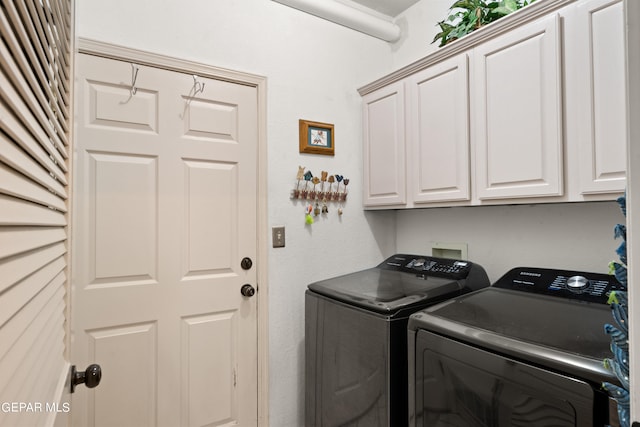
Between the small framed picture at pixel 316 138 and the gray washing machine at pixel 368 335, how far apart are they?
2.56 ft

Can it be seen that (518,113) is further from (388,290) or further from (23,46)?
(23,46)

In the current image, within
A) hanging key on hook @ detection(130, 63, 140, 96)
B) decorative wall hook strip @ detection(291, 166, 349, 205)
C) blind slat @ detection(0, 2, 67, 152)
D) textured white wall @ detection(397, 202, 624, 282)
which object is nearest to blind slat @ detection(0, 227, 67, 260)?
blind slat @ detection(0, 2, 67, 152)

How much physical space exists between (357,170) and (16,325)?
204 centimetres

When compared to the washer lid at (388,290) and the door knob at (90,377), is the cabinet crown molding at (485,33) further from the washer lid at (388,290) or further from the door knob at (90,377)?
the door knob at (90,377)

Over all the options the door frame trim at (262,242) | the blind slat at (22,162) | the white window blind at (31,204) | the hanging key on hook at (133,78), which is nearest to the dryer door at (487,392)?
the door frame trim at (262,242)

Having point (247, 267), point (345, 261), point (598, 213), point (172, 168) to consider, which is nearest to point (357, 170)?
point (345, 261)

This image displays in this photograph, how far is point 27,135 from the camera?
441 mm

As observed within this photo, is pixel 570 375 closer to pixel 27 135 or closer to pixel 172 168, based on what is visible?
pixel 27 135

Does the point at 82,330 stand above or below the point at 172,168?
below

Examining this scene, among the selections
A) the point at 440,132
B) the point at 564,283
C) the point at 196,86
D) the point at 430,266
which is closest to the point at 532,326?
the point at 564,283

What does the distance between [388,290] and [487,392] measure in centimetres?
63

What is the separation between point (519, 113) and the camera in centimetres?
146

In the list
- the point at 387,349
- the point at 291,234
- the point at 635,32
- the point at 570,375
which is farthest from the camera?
the point at 291,234

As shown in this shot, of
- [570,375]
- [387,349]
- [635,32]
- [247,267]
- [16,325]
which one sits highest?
[635,32]
